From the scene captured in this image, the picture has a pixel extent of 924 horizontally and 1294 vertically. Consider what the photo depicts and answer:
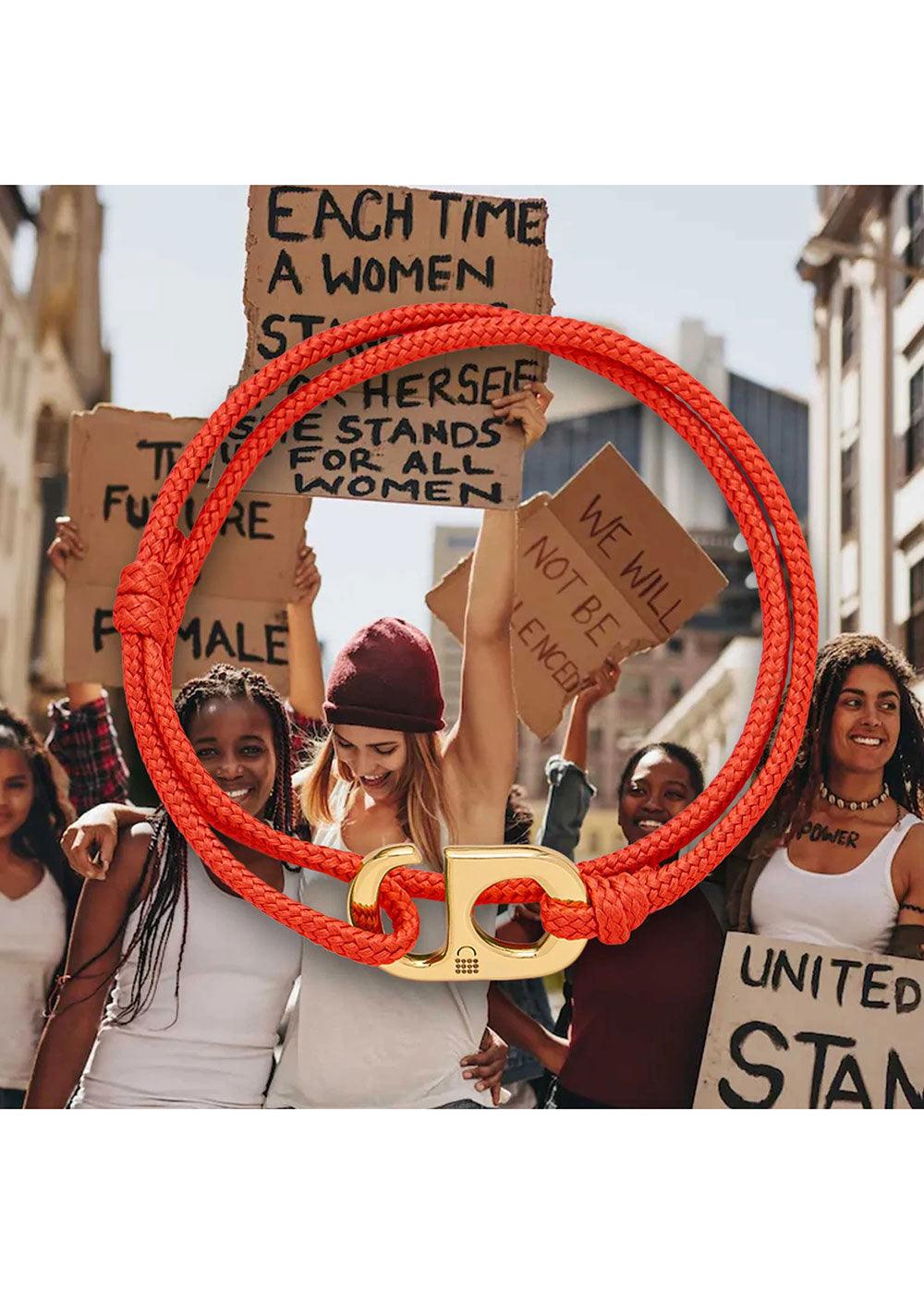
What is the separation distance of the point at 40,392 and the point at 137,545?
0.28 m

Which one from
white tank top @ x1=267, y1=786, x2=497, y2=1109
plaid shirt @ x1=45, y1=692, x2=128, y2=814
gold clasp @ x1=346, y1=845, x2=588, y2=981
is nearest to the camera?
gold clasp @ x1=346, y1=845, x2=588, y2=981

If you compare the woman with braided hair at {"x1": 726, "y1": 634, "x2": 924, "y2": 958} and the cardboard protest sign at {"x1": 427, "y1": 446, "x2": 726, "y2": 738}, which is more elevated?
the cardboard protest sign at {"x1": 427, "y1": 446, "x2": 726, "y2": 738}

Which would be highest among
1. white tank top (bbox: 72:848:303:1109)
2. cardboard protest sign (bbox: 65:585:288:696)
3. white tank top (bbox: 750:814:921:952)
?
cardboard protest sign (bbox: 65:585:288:696)

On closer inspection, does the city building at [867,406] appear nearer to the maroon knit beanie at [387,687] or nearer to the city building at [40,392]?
the maroon knit beanie at [387,687]

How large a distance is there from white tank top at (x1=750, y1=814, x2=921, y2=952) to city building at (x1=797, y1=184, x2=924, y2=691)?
13.4 inches

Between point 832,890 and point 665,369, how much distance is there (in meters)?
0.74

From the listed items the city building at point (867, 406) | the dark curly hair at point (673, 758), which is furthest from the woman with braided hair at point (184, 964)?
the city building at point (867, 406)

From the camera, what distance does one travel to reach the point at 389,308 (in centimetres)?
188

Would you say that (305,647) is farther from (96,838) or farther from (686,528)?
(686,528)

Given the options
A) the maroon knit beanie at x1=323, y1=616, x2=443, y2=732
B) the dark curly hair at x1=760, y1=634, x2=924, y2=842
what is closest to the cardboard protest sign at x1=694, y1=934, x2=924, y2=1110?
the dark curly hair at x1=760, y1=634, x2=924, y2=842

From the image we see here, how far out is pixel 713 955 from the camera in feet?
6.24

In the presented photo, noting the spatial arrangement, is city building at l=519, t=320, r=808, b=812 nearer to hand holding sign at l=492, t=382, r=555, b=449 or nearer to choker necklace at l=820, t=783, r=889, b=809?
hand holding sign at l=492, t=382, r=555, b=449

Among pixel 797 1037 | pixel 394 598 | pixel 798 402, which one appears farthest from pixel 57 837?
pixel 798 402

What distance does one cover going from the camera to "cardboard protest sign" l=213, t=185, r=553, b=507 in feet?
6.15
